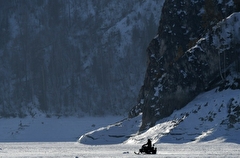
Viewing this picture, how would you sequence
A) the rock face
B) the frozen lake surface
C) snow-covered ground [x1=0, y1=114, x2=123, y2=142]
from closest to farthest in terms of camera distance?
the frozen lake surface < the rock face < snow-covered ground [x1=0, y1=114, x2=123, y2=142]

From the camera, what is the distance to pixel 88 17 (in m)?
184

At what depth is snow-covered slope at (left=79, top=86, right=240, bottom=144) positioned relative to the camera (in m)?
84.9

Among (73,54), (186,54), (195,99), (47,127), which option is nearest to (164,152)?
(195,99)

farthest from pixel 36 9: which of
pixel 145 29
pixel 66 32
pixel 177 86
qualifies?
pixel 177 86

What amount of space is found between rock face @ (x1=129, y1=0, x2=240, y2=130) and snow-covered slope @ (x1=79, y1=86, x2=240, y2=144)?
270 centimetres

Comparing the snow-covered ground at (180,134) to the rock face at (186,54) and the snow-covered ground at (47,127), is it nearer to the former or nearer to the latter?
the rock face at (186,54)

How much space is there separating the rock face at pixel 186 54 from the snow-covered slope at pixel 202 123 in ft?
8.84

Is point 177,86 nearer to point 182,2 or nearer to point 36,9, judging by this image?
point 182,2

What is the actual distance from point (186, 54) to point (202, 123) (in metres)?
14.1

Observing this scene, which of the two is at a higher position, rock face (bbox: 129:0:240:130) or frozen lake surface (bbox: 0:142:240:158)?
rock face (bbox: 129:0:240:130)

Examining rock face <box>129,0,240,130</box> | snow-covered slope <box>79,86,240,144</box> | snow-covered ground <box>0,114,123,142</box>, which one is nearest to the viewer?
snow-covered slope <box>79,86,240,144</box>

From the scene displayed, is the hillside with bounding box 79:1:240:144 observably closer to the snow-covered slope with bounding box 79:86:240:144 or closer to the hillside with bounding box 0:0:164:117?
the snow-covered slope with bounding box 79:86:240:144

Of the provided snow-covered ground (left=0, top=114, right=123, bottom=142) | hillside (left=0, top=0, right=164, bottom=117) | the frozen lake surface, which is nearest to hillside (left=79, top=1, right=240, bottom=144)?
the frozen lake surface

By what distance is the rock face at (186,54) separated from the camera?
95938mm
